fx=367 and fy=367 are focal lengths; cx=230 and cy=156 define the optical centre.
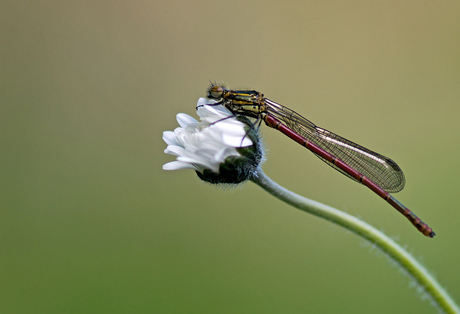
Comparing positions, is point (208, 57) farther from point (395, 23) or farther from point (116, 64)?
point (395, 23)

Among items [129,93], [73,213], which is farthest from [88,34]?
[73,213]

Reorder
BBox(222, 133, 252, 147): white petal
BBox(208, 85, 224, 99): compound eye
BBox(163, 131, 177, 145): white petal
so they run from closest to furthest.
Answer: BBox(222, 133, 252, 147): white petal
BBox(163, 131, 177, 145): white petal
BBox(208, 85, 224, 99): compound eye

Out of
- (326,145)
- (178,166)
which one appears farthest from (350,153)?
(178,166)

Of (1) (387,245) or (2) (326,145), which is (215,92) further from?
(1) (387,245)

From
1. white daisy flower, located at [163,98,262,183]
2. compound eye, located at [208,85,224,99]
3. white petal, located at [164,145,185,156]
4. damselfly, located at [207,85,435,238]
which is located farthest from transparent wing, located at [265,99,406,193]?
white petal, located at [164,145,185,156]

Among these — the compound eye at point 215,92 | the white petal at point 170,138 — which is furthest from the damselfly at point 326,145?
the white petal at point 170,138

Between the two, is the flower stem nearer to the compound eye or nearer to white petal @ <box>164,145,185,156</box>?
white petal @ <box>164,145,185,156</box>

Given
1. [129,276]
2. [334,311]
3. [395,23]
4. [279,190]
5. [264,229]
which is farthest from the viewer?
[395,23]

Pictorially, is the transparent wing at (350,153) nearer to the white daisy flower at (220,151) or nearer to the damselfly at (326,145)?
the damselfly at (326,145)
